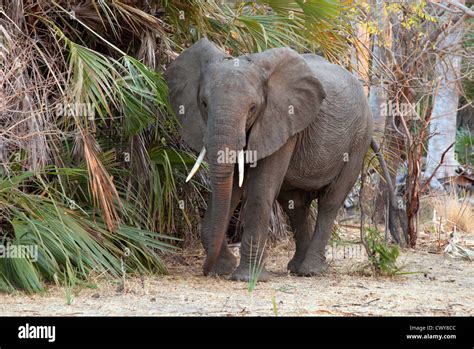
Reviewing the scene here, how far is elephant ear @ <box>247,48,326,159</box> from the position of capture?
812cm

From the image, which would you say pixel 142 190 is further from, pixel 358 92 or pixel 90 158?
pixel 358 92

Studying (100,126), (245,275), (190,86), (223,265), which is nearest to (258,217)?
(245,275)

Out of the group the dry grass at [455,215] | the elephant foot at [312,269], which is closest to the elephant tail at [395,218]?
A: the dry grass at [455,215]

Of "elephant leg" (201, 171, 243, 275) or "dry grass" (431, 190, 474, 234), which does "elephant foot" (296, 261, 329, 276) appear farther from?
"dry grass" (431, 190, 474, 234)

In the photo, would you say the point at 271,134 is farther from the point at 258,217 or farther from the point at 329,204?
the point at 329,204

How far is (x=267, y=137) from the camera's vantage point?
8.14 meters

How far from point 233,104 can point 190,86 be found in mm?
850

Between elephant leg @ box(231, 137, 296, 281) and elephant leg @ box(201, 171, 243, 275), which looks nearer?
elephant leg @ box(231, 137, 296, 281)

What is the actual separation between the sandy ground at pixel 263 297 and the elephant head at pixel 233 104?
23.6 inches

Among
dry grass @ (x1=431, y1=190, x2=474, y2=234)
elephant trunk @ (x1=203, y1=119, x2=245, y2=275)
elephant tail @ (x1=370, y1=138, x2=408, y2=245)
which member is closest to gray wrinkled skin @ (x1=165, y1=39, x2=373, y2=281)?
elephant trunk @ (x1=203, y1=119, x2=245, y2=275)

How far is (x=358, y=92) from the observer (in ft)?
30.8

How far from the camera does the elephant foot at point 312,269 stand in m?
9.02

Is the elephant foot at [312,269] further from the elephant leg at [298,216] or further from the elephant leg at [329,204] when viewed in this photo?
the elephant leg at [298,216]

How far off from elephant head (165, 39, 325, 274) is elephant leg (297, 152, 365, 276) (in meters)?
1.14
